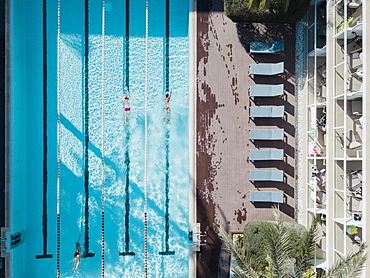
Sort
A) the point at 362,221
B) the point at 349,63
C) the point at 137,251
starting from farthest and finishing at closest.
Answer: the point at 137,251, the point at 349,63, the point at 362,221

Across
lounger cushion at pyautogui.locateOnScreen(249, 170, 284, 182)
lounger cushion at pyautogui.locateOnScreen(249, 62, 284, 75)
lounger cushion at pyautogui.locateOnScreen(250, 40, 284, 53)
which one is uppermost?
lounger cushion at pyautogui.locateOnScreen(250, 40, 284, 53)

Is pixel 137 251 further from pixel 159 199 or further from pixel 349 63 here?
pixel 349 63

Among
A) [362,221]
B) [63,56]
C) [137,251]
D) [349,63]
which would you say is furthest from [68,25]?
[362,221]

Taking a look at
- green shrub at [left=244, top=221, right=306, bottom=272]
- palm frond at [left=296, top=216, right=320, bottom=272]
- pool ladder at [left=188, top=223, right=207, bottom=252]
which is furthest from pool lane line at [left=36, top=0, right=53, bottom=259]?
palm frond at [left=296, top=216, right=320, bottom=272]

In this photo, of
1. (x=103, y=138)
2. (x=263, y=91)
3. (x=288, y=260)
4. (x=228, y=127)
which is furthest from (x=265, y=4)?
(x=288, y=260)

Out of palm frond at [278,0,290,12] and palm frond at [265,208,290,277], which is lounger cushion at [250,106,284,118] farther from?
palm frond at [265,208,290,277]

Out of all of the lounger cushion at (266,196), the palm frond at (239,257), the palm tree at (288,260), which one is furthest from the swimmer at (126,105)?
the palm tree at (288,260)

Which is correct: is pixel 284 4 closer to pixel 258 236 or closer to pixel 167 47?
pixel 167 47

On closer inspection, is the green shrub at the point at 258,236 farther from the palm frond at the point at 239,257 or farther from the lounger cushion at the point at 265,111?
the lounger cushion at the point at 265,111
